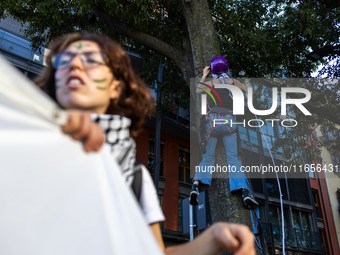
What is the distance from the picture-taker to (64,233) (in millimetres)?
959

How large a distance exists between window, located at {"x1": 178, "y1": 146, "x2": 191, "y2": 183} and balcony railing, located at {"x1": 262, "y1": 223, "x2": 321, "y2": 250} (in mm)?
4816

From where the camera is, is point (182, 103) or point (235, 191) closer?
point (235, 191)

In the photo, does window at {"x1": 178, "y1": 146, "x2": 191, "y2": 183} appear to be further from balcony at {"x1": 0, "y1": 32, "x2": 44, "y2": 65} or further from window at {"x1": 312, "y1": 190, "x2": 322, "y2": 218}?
window at {"x1": 312, "y1": 190, "x2": 322, "y2": 218}

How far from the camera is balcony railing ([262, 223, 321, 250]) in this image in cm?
1702

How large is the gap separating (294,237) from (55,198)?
64.1 ft

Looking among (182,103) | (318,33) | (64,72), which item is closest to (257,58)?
(318,33)

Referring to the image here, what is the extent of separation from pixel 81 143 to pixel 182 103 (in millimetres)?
7879

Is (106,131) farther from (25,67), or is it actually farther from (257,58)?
(25,67)

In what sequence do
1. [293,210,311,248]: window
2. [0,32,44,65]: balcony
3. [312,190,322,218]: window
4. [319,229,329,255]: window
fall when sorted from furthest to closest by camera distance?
1. [312,190,322,218]: window
2. [319,229,329,255]: window
3. [293,210,311,248]: window
4. [0,32,44,65]: balcony

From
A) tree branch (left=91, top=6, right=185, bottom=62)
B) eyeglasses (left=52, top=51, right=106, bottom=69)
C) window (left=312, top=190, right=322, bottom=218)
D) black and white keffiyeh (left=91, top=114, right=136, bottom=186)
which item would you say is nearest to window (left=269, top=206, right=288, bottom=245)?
window (left=312, top=190, right=322, bottom=218)

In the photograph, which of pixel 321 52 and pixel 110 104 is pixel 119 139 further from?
pixel 321 52

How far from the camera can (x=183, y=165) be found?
58.1ft

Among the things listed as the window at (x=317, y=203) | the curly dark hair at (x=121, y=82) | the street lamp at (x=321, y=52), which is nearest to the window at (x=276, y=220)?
the window at (x=317, y=203)

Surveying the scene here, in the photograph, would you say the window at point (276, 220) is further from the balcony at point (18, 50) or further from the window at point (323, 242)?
the balcony at point (18, 50)
